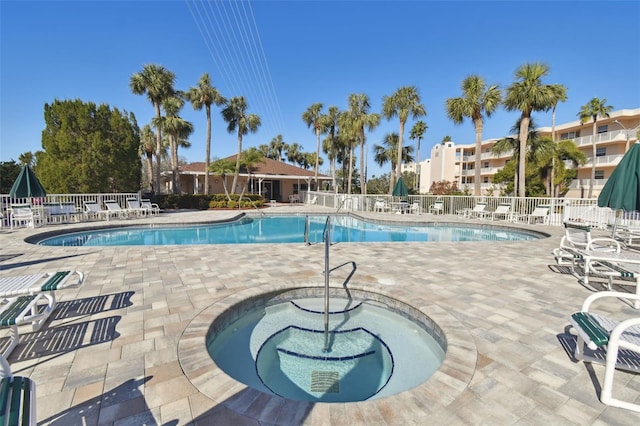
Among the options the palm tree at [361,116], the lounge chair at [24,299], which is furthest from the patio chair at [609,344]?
the palm tree at [361,116]

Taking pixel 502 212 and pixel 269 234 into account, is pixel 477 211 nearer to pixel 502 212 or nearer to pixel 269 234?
pixel 502 212

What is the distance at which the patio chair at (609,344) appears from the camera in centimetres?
195

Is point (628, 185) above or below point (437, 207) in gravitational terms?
above

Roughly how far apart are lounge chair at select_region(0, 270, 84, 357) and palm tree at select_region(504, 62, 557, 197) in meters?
18.6

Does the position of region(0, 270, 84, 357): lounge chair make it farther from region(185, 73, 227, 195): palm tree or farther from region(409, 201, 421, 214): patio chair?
region(185, 73, 227, 195): palm tree

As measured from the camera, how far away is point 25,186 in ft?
28.8

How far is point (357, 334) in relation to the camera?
3639 mm

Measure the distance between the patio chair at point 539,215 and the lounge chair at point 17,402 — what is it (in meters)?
16.2

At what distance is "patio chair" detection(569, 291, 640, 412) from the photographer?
1.95 metres

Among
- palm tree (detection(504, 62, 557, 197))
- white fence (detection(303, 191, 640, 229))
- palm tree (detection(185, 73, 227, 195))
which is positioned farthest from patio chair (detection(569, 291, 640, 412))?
palm tree (detection(185, 73, 227, 195))

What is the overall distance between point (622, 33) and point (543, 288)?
14642 mm

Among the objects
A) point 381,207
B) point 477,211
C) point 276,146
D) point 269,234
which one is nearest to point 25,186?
point 269,234

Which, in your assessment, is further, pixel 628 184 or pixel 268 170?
pixel 268 170

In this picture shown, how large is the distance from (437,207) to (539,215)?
4.97m
